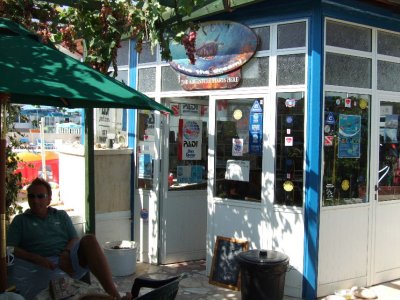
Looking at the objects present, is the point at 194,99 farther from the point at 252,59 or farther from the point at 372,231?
the point at 372,231

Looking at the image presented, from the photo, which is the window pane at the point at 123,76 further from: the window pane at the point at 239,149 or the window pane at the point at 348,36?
the window pane at the point at 348,36

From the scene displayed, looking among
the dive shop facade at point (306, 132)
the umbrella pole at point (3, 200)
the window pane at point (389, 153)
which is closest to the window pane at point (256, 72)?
the dive shop facade at point (306, 132)

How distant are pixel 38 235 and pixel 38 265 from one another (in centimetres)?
25

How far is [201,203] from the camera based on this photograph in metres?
6.36

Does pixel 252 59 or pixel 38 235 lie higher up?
pixel 252 59

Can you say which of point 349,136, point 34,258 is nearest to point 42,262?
point 34,258

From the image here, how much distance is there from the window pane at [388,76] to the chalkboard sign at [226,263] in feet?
7.88

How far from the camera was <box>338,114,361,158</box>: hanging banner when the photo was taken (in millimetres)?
5086

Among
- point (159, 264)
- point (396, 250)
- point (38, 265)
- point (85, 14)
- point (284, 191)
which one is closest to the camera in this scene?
point (38, 265)

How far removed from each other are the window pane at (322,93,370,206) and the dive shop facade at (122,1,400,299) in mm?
11

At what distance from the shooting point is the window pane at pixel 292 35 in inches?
193

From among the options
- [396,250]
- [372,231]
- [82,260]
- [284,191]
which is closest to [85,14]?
[82,260]

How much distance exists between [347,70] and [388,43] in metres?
0.77

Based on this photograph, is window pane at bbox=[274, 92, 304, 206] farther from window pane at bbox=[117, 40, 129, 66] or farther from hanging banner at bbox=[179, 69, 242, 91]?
window pane at bbox=[117, 40, 129, 66]
